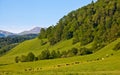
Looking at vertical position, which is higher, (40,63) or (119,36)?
(119,36)

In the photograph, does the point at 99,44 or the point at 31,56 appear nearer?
the point at 31,56

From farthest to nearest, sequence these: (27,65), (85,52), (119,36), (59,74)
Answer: (119,36) → (85,52) → (27,65) → (59,74)

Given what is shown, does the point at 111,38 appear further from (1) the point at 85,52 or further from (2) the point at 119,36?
(1) the point at 85,52

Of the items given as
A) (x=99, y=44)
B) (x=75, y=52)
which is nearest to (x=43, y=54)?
(x=75, y=52)

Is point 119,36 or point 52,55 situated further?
point 119,36

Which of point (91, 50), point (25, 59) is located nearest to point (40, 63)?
point (25, 59)

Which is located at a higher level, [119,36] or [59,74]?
[119,36]

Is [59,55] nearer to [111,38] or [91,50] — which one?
[91,50]

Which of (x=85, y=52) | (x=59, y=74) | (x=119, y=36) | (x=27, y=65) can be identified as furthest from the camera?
(x=119, y=36)

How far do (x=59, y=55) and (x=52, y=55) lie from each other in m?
4.16

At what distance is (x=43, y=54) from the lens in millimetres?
181625

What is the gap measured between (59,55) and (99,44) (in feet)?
84.8

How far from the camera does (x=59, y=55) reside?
18250cm

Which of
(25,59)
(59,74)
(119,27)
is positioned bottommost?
(59,74)
